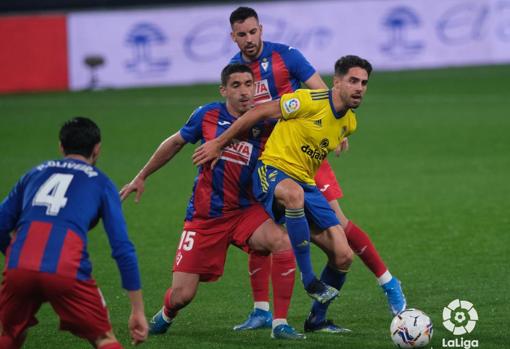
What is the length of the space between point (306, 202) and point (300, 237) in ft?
0.93

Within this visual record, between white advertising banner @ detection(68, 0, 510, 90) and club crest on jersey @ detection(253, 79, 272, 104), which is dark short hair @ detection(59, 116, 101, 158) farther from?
white advertising banner @ detection(68, 0, 510, 90)

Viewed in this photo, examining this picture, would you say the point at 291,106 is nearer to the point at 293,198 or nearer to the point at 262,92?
the point at 293,198

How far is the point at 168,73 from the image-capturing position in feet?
85.7

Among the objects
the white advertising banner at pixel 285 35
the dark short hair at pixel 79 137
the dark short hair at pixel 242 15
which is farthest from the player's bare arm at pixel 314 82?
the white advertising banner at pixel 285 35

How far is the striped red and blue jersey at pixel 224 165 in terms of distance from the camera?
7.36m

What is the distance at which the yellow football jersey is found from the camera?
22.9ft

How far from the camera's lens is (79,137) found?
5391 millimetres

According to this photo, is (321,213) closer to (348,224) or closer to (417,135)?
(348,224)

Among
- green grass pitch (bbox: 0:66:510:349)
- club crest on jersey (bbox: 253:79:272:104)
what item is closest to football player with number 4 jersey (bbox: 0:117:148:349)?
green grass pitch (bbox: 0:66:510:349)

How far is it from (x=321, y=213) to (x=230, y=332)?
109 cm

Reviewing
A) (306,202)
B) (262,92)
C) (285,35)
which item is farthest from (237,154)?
(285,35)

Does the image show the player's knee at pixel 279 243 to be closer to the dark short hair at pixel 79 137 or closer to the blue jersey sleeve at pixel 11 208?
the dark short hair at pixel 79 137

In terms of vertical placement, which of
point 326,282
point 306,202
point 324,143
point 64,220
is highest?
point 324,143

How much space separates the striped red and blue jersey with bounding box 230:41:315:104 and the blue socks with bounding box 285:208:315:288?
150 cm
